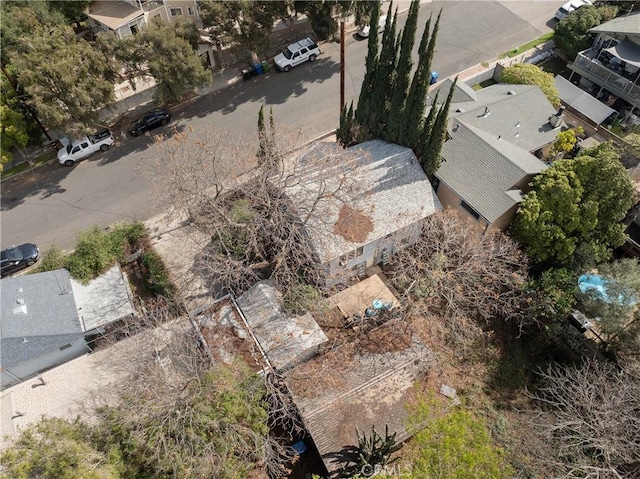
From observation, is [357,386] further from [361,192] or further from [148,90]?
[148,90]

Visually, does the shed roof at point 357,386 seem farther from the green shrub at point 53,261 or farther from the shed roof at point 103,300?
the green shrub at point 53,261

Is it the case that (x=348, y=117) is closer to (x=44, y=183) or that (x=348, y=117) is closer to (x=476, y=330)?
(x=476, y=330)

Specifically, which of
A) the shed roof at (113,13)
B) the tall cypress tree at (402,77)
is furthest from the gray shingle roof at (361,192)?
the shed roof at (113,13)

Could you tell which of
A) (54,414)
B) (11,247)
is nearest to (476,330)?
(54,414)

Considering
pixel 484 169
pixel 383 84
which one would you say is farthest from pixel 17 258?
pixel 484 169

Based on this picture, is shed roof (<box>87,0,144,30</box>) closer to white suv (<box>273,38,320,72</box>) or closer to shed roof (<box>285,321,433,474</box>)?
white suv (<box>273,38,320,72</box>)
